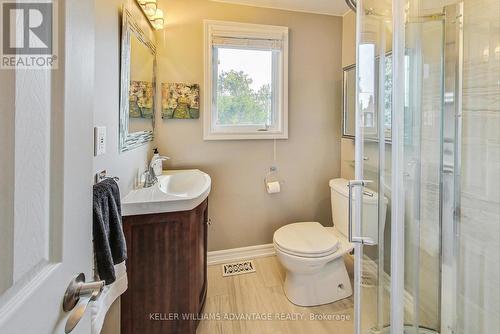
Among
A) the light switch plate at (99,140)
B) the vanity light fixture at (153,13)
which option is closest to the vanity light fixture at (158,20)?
the vanity light fixture at (153,13)

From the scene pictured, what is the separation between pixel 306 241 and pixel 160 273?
39.3 inches

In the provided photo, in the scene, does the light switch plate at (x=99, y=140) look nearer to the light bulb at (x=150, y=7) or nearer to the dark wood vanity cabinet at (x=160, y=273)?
the dark wood vanity cabinet at (x=160, y=273)

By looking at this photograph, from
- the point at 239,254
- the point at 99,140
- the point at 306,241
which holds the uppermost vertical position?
the point at 99,140

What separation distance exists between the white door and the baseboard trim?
5.75 ft

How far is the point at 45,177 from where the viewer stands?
462mm

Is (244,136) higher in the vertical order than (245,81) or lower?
lower

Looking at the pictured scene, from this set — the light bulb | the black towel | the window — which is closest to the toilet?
the window

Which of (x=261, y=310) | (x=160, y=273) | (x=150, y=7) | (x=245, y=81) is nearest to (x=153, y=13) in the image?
(x=150, y=7)

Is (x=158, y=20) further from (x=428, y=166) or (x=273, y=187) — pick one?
(x=428, y=166)

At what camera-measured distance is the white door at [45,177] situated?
380 millimetres

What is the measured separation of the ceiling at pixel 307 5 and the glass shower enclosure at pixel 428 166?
1.13 metres

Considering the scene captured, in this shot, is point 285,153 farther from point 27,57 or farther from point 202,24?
point 27,57

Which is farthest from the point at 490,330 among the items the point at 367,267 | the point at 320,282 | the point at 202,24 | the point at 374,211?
the point at 202,24

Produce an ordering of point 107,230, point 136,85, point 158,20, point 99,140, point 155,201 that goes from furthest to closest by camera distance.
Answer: point 158,20
point 136,85
point 155,201
point 99,140
point 107,230
